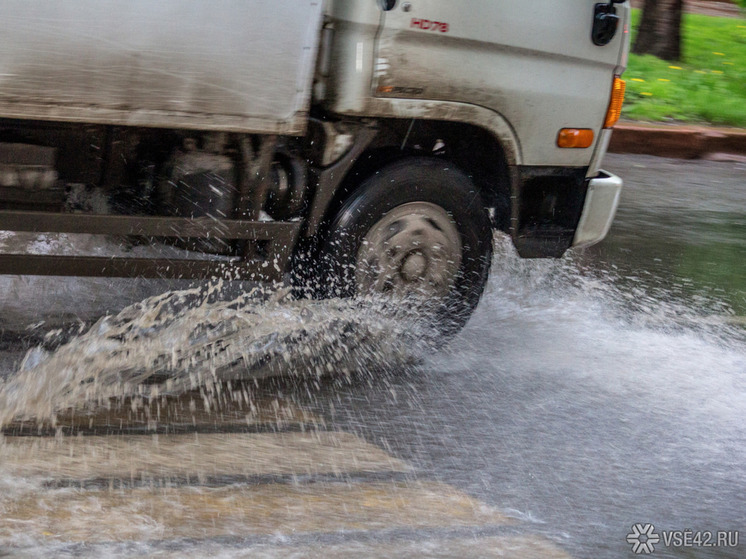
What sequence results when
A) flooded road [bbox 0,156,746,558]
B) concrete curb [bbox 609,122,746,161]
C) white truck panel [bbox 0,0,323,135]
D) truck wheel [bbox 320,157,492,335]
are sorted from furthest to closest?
concrete curb [bbox 609,122,746,161] < truck wheel [bbox 320,157,492,335] < white truck panel [bbox 0,0,323,135] < flooded road [bbox 0,156,746,558]

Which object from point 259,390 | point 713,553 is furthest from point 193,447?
point 713,553

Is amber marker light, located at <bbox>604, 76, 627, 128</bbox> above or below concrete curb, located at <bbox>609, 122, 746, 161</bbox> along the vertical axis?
above

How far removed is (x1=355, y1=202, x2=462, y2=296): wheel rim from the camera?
427 cm

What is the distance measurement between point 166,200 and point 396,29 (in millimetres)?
1114

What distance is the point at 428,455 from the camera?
3547 millimetres

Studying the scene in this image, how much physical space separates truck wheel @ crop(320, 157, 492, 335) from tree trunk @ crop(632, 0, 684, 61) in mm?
10557

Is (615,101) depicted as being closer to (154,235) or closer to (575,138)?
(575,138)

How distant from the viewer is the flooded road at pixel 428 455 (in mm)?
2891

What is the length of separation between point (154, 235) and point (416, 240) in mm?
1130

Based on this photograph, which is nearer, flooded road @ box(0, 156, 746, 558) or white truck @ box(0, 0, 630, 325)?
flooded road @ box(0, 156, 746, 558)

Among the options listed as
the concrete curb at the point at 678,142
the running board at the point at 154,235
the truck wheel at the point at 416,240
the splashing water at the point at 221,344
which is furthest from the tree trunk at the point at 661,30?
the running board at the point at 154,235

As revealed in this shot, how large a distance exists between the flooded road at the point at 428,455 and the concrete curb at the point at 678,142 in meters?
5.76

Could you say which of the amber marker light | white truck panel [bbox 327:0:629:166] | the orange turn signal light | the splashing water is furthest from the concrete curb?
the splashing water

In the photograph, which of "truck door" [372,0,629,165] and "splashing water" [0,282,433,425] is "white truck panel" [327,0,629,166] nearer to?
"truck door" [372,0,629,165]
